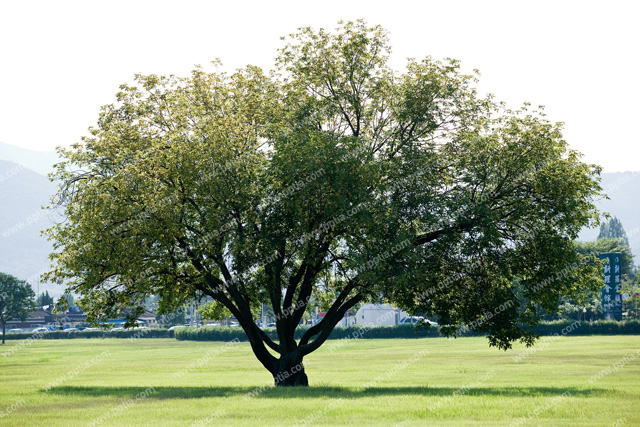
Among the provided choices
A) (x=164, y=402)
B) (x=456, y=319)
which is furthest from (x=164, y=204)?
A: (x=456, y=319)

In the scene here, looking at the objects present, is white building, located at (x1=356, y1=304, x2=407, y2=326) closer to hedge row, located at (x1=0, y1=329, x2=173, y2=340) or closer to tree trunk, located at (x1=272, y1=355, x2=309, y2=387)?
hedge row, located at (x1=0, y1=329, x2=173, y2=340)

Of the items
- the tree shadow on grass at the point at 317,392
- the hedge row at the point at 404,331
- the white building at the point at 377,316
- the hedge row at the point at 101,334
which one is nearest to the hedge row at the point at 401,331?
the hedge row at the point at 404,331

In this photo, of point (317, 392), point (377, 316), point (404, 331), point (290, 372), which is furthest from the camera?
point (377, 316)

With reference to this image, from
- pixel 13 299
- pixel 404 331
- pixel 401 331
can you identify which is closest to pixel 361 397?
pixel 404 331

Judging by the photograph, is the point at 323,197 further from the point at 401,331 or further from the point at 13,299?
the point at 13,299

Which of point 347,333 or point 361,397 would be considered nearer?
point 361,397

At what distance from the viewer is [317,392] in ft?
93.2

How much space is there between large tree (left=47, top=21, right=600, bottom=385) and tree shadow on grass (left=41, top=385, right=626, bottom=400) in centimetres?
303

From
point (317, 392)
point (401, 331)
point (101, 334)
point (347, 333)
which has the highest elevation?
point (317, 392)

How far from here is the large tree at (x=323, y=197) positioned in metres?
28.8

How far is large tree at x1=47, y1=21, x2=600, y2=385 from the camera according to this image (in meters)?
28.8

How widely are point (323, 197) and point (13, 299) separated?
116m

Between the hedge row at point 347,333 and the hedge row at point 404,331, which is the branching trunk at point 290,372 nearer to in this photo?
the hedge row at point 404,331

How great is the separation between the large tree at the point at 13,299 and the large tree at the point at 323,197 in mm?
104158
